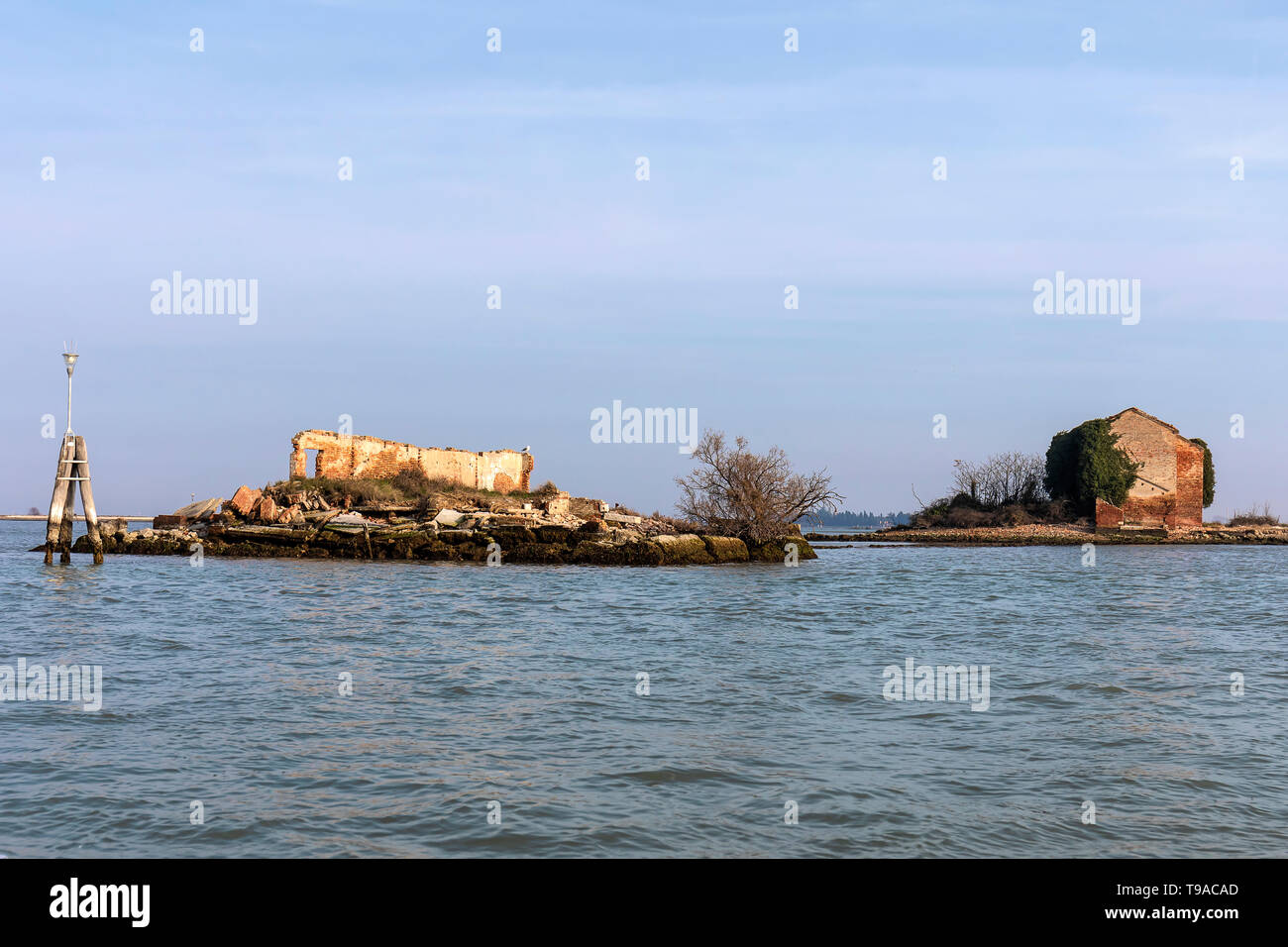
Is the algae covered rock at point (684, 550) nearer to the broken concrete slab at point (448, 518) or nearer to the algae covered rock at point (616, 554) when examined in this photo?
the algae covered rock at point (616, 554)

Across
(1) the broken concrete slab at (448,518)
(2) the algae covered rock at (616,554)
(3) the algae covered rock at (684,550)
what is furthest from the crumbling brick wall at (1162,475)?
(1) the broken concrete slab at (448,518)

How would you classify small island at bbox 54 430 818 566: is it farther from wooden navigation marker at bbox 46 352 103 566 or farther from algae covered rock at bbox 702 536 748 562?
wooden navigation marker at bbox 46 352 103 566

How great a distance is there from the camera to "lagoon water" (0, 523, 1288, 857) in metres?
6.35

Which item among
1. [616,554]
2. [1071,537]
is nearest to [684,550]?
[616,554]

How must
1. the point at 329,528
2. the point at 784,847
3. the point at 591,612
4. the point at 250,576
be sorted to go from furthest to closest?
the point at 329,528 < the point at 250,576 < the point at 591,612 < the point at 784,847

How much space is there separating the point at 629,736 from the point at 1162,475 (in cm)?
6127

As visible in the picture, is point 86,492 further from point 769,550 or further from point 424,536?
point 769,550

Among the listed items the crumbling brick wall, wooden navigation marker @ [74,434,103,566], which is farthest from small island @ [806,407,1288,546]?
wooden navigation marker @ [74,434,103,566]

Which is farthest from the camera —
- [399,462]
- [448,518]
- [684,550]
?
[399,462]

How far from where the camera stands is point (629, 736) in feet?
29.1

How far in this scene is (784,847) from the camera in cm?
605
